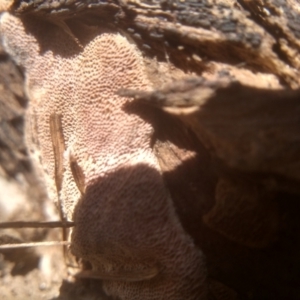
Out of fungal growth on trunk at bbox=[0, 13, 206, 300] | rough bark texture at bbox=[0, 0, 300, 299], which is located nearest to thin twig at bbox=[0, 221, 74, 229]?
fungal growth on trunk at bbox=[0, 13, 206, 300]

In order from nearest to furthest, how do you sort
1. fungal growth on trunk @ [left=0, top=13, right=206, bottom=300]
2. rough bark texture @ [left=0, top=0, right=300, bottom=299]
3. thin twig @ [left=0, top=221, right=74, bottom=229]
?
1. rough bark texture @ [left=0, top=0, right=300, bottom=299]
2. fungal growth on trunk @ [left=0, top=13, right=206, bottom=300]
3. thin twig @ [left=0, top=221, right=74, bottom=229]

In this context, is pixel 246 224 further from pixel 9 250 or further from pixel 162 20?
pixel 9 250

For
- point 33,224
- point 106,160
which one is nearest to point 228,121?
point 106,160

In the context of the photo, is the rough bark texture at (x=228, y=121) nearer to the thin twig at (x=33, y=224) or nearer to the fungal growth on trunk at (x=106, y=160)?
the fungal growth on trunk at (x=106, y=160)

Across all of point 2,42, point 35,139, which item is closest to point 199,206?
point 35,139

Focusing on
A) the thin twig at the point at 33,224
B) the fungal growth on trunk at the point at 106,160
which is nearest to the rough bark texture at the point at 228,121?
the fungal growth on trunk at the point at 106,160

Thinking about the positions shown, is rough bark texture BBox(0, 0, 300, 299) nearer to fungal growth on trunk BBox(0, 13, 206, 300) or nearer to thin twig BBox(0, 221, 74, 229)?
fungal growth on trunk BBox(0, 13, 206, 300)
